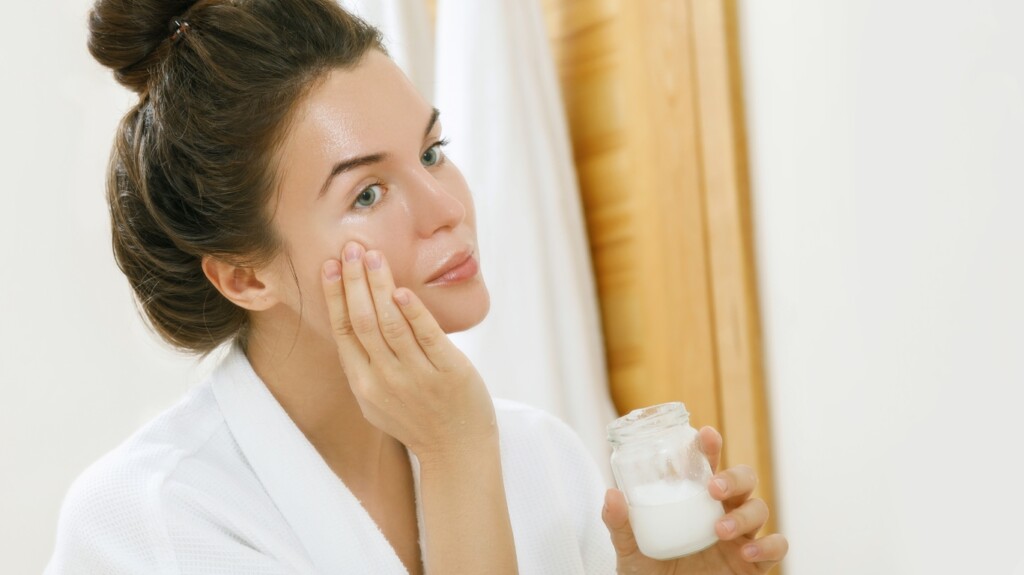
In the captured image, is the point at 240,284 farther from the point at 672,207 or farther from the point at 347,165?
the point at 672,207

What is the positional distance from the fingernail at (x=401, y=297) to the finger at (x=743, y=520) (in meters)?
0.34

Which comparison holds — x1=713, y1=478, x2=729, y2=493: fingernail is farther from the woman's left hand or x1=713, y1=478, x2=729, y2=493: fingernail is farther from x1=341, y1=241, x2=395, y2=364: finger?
x1=341, y1=241, x2=395, y2=364: finger

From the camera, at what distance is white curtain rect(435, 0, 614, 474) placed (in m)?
1.46

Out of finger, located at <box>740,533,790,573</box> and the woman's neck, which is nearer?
finger, located at <box>740,533,790,573</box>

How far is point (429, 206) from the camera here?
98 centimetres

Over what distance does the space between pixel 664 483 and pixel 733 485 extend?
0.22ft

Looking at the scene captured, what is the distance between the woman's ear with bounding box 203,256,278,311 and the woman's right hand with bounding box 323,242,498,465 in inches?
4.5

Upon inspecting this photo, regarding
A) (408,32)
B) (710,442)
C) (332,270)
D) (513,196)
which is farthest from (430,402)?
(408,32)

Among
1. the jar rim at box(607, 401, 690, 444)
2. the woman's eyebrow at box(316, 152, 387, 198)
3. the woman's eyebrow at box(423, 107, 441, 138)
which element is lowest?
the jar rim at box(607, 401, 690, 444)

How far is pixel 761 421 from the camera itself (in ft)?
4.27

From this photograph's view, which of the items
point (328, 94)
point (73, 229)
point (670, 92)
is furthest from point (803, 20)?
point (73, 229)

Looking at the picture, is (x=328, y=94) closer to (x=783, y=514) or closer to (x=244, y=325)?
(x=244, y=325)

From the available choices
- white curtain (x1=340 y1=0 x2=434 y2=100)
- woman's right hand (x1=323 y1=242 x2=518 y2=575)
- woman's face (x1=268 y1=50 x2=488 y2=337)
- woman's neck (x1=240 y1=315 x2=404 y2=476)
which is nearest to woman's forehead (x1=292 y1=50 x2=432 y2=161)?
woman's face (x1=268 y1=50 x2=488 y2=337)

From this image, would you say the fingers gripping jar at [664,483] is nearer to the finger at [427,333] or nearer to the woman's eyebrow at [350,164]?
the finger at [427,333]
